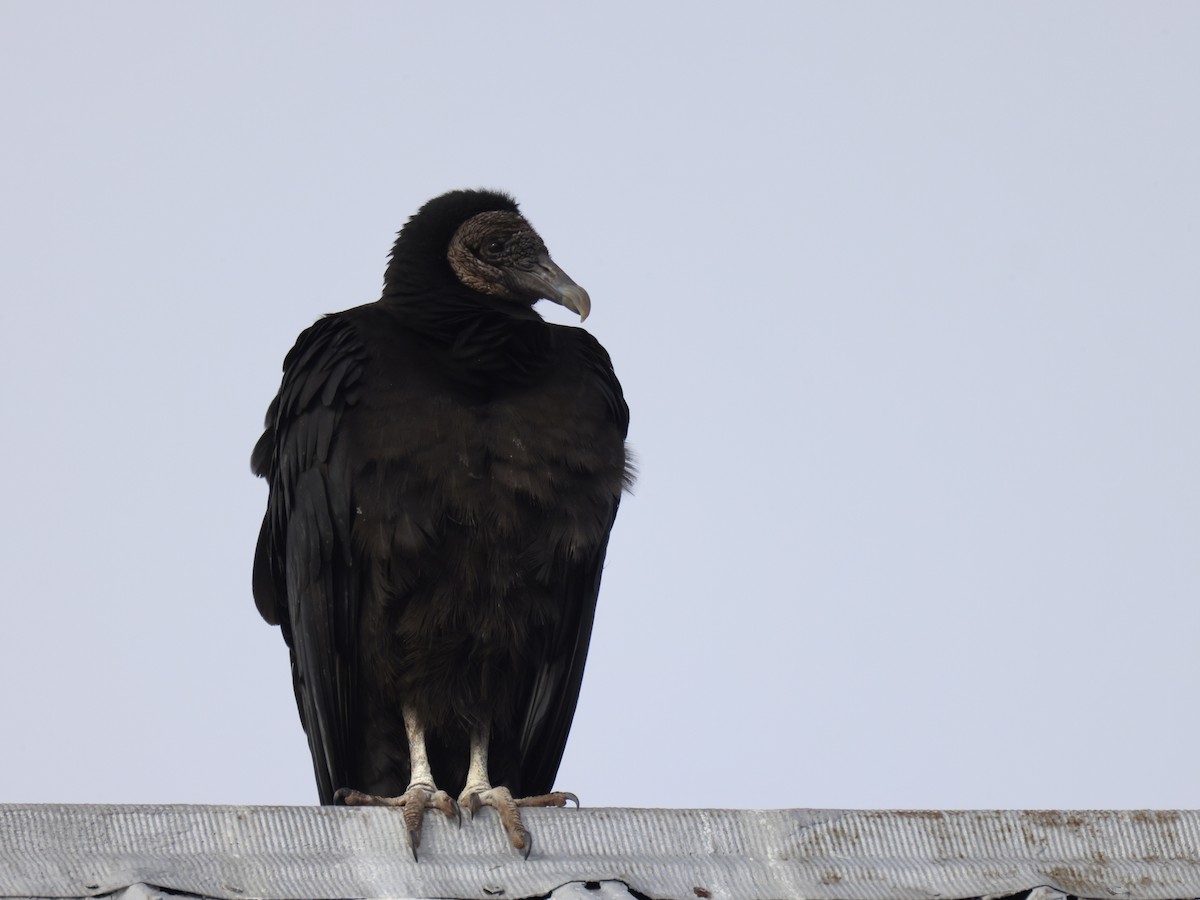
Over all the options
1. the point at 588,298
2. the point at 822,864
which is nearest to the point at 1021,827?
the point at 822,864

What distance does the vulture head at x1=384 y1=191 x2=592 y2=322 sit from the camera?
435 centimetres

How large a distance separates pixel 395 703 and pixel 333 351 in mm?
868

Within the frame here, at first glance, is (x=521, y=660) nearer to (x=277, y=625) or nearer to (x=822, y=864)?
(x=277, y=625)

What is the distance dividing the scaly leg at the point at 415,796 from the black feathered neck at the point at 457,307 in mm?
870

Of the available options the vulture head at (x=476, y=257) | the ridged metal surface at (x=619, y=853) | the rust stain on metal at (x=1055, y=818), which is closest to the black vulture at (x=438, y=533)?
the vulture head at (x=476, y=257)

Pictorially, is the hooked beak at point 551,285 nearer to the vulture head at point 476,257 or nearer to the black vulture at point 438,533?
the vulture head at point 476,257

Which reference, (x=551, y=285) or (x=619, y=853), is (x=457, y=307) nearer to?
(x=551, y=285)

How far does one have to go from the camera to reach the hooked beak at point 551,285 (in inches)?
171

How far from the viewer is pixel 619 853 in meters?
2.77

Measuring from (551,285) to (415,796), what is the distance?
1.74 metres

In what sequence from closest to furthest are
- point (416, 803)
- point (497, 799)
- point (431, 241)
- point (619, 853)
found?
point (619, 853) < point (416, 803) < point (497, 799) < point (431, 241)

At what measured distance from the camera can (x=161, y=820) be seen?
260 cm

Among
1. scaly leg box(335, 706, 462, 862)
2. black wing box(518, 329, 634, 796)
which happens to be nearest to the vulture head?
black wing box(518, 329, 634, 796)

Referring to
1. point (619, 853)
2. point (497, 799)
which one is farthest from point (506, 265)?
point (619, 853)
